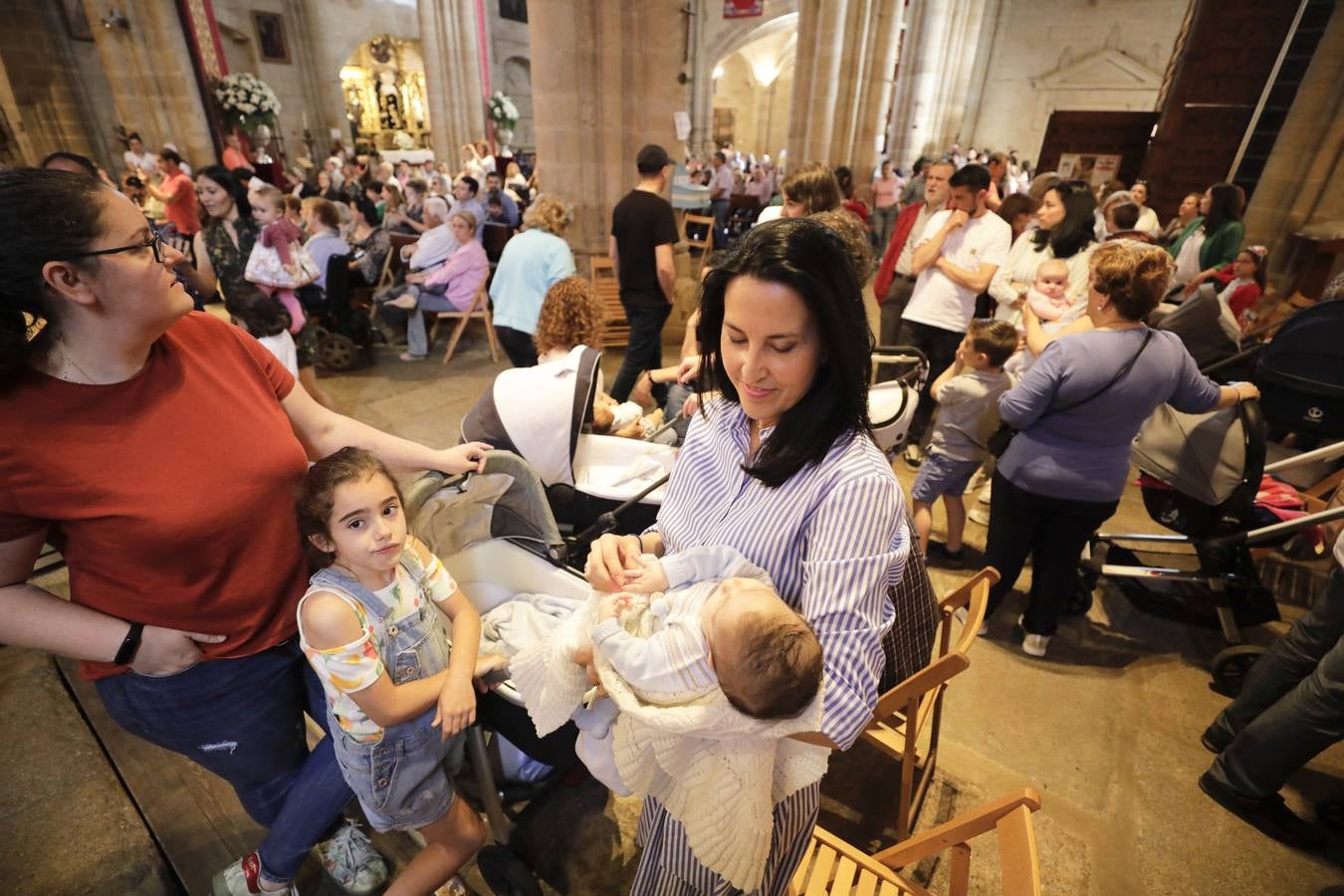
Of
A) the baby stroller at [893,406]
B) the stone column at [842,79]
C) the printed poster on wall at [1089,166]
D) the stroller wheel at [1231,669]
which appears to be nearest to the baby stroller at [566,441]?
A: the baby stroller at [893,406]

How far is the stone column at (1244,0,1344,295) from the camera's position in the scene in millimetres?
6215

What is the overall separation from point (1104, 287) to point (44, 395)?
3.04 meters

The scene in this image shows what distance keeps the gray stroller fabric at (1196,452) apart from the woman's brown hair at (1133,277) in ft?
2.95

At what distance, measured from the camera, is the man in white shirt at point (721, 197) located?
38.0 ft

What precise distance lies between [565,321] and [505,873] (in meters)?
2.22

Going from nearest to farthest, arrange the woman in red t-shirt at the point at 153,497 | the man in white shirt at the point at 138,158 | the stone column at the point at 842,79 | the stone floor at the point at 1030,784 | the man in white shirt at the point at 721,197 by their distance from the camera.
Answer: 1. the woman in red t-shirt at the point at 153,497
2. the stone floor at the point at 1030,784
3. the man in white shirt at the point at 138,158
4. the stone column at the point at 842,79
5. the man in white shirt at the point at 721,197

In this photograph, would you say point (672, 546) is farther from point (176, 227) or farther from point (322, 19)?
point (322, 19)

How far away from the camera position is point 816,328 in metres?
1.12

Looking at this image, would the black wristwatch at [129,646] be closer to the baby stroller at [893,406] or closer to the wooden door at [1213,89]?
the baby stroller at [893,406]

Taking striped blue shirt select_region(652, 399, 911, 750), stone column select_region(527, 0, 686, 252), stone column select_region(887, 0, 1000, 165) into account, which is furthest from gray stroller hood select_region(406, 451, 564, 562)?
stone column select_region(887, 0, 1000, 165)

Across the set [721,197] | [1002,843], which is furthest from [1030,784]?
[721,197]

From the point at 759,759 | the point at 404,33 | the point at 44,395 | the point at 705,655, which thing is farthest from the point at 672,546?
the point at 404,33

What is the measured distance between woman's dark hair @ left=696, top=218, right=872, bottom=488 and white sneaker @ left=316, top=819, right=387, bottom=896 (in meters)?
1.90

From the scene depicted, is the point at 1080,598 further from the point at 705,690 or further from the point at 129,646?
the point at 129,646
